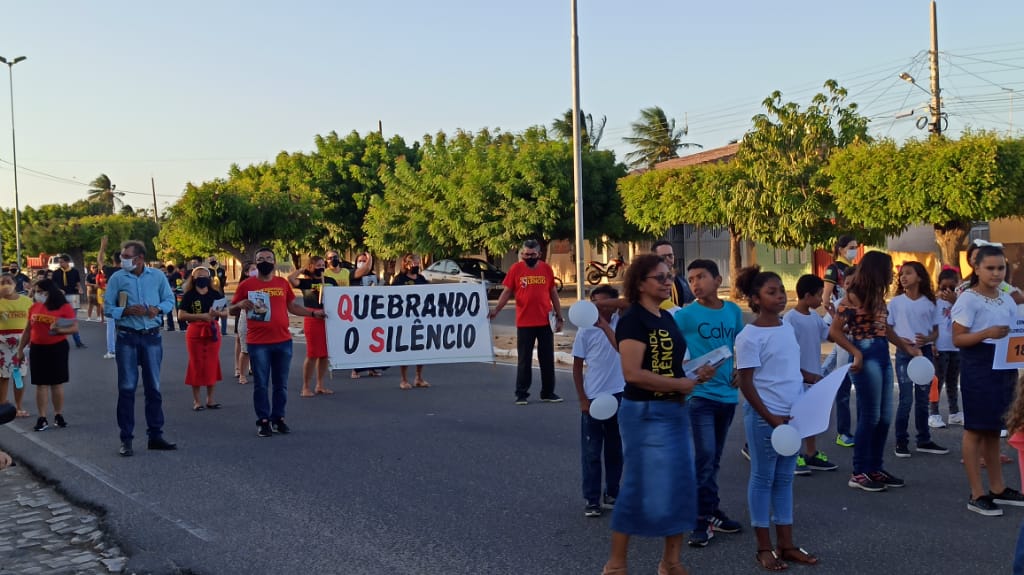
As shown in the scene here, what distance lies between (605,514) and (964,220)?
71.5ft

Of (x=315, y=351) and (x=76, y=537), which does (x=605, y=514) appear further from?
(x=315, y=351)

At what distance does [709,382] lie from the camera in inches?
227

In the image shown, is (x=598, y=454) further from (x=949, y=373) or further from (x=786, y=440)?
(x=949, y=373)

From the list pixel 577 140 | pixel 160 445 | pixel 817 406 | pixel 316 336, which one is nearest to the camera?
pixel 817 406

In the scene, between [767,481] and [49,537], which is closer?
[767,481]

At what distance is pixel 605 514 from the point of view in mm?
6465

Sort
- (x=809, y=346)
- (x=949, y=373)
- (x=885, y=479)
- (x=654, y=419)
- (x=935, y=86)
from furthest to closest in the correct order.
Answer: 1. (x=935, y=86)
2. (x=949, y=373)
3. (x=809, y=346)
4. (x=885, y=479)
5. (x=654, y=419)

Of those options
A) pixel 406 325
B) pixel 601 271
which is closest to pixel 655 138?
pixel 601 271

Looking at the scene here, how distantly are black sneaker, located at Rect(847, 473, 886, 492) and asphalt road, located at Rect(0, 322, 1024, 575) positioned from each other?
3.9 inches

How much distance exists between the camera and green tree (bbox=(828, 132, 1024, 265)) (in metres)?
23.3

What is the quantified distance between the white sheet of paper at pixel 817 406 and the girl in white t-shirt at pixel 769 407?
83mm

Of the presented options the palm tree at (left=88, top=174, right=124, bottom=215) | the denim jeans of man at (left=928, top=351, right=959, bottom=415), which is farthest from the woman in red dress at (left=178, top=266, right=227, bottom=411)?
the palm tree at (left=88, top=174, right=124, bottom=215)

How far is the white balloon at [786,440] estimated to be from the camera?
189 inches

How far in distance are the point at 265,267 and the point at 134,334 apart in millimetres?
1589
